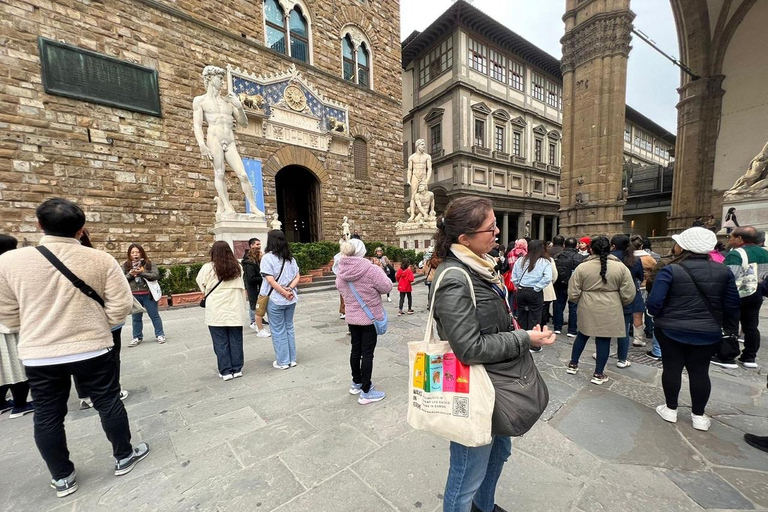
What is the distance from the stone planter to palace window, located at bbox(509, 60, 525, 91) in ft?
88.3

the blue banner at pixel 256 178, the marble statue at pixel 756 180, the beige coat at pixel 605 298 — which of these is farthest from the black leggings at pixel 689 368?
the blue banner at pixel 256 178

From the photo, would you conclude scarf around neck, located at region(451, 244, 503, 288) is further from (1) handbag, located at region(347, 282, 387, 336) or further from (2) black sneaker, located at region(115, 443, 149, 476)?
(2) black sneaker, located at region(115, 443, 149, 476)

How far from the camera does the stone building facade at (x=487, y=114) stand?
21.4 m

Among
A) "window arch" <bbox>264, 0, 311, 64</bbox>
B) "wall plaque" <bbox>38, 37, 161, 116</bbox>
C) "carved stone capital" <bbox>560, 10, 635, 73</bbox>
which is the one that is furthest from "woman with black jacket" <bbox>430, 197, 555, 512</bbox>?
"carved stone capital" <bbox>560, 10, 635, 73</bbox>

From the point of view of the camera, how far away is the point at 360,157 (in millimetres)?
14617

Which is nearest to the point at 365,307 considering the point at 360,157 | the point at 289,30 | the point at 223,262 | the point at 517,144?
the point at 223,262

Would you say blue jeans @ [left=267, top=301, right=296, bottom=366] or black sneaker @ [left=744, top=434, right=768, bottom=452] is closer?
black sneaker @ [left=744, top=434, right=768, bottom=452]

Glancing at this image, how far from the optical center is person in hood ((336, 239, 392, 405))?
9.50ft

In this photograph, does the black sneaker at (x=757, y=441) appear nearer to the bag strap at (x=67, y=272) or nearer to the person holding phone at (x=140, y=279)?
the bag strap at (x=67, y=272)

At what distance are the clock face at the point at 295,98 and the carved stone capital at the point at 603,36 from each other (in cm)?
1197

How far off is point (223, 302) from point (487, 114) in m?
24.5

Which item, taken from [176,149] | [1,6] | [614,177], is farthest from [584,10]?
[1,6]

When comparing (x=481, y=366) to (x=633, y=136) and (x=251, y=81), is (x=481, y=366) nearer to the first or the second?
(x=251, y=81)

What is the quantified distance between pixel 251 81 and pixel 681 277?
523 inches
